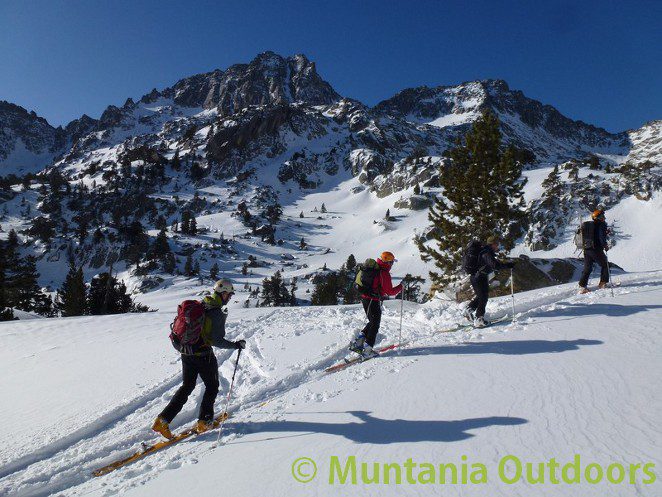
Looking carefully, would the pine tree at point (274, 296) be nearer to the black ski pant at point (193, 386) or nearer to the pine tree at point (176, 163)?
the black ski pant at point (193, 386)

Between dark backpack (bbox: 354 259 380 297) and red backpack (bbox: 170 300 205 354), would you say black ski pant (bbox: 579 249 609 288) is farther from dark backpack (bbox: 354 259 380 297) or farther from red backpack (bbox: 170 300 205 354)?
red backpack (bbox: 170 300 205 354)

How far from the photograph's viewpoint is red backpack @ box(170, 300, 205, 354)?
5586mm

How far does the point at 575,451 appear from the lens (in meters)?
3.38

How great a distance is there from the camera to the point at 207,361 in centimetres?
595

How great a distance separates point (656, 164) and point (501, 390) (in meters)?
116

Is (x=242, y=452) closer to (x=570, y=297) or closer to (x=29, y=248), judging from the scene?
(x=570, y=297)

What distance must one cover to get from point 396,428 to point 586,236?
411 inches

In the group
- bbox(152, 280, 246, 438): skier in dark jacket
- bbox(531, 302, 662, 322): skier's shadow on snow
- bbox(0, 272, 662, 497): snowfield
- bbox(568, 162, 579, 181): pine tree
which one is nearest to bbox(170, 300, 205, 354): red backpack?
bbox(152, 280, 246, 438): skier in dark jacket

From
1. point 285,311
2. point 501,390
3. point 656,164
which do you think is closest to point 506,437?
point 501,390

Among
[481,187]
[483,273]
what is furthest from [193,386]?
[481,187]

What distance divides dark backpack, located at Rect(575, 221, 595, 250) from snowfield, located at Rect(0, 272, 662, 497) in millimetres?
1835

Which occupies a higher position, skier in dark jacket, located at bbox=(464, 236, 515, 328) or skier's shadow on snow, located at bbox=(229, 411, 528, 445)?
skier in dark jacket, located at bbox=(464, 236, 515, 328)

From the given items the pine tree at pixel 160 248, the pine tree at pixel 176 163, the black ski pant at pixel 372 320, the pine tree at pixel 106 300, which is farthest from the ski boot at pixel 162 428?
the pine tree at pixel 176 163

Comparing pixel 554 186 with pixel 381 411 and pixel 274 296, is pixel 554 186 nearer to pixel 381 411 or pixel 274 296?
pixel 274 296
